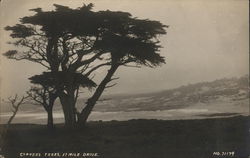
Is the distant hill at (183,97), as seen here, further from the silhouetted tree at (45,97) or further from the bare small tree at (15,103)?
the bare small tree at (15,103)

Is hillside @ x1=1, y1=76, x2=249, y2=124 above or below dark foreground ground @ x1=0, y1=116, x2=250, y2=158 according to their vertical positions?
above

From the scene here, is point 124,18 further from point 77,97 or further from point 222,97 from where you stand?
point 222,97

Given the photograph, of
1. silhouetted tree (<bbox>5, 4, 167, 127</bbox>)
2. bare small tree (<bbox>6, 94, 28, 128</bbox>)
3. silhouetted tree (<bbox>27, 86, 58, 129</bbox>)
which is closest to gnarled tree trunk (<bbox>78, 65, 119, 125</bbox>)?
silhouetted tree (<bbox>5, 4, 167, 127</bbox>)

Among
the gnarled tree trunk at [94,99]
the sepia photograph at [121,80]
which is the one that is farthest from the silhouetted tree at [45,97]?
the gnarled tree trunk at [94,99]

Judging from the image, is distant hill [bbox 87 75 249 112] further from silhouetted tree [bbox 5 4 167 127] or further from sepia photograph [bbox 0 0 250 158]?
silhouetted tree [bbox 5 4 167 127]

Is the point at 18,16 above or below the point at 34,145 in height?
above

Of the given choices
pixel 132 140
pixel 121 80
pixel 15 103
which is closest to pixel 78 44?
pixel 121 80

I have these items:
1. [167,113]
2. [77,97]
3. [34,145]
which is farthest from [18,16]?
[167,113]

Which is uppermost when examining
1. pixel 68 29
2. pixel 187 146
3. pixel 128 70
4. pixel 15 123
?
pixel 68 29
